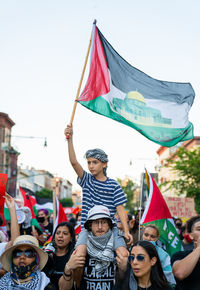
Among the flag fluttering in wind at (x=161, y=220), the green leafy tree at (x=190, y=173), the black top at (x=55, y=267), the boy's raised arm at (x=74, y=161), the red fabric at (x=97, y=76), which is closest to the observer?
the black top at (x=55, y=267)

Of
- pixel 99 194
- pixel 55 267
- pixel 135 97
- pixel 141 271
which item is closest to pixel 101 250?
pixel 141 271

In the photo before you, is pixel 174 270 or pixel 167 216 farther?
pixel 167 216

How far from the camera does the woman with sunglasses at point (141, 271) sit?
12.3ft

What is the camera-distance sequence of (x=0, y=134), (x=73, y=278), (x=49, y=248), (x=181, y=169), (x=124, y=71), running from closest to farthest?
1. (x=73, y=278)
2. (x=49, y=248)
3. (x=124, y=71)
4. (x=181, y=169)
5. (x=0, y=134)

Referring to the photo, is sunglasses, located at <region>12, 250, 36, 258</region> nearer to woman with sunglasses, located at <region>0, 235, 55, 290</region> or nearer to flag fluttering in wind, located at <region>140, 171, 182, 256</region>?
woman with sunglasses, located at <region>0, 235, 55, 290</region>

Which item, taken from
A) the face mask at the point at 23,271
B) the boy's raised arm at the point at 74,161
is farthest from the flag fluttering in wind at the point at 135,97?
the face mask at the point at 23,271

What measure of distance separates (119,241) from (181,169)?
2542cm

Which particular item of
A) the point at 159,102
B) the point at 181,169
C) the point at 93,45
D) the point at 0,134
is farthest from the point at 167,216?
the point at 0,134

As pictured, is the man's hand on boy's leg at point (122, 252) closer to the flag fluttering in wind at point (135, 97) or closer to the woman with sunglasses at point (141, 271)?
the woman with sunglasses at point (141, 271)

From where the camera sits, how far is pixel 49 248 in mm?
5156

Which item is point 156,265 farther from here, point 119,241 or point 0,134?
point 0,134

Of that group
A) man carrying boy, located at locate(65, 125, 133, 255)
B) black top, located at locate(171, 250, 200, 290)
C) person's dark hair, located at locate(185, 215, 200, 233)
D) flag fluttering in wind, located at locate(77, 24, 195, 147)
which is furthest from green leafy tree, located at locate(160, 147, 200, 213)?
black top, located at locate(171, 250, 200, 290)

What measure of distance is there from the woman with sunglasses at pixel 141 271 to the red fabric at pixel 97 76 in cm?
A: 316

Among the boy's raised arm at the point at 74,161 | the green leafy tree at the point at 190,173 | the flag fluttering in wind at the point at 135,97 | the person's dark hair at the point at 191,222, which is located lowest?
the person's dark hair at the point at 191,222
